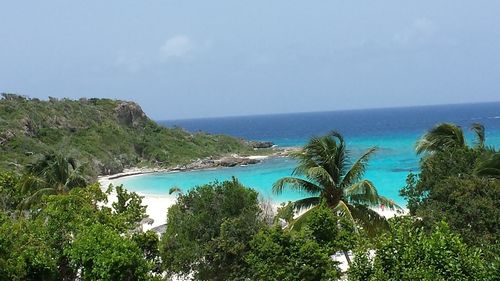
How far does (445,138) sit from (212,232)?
35.5ft

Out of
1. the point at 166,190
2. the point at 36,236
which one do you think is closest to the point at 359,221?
the point at 36,236

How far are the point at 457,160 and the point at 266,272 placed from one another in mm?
7935

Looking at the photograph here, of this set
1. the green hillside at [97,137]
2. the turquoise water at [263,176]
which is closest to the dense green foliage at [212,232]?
the turquoise water at [263,176]

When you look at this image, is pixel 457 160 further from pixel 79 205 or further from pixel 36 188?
pixel 36 188

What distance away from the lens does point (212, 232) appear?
14.4 m

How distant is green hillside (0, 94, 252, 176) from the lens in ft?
185

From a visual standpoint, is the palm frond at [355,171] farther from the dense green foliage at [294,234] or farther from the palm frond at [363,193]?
the palm frond at [363,193]

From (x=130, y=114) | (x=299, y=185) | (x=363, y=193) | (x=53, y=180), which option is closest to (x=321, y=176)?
(x=299, y=185)

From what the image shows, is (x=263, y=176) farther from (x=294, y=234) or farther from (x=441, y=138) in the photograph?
(x=294, y=234)

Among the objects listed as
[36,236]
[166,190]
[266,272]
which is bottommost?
[166,190]

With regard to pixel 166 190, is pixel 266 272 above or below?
above

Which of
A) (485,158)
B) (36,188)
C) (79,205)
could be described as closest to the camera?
(79,205)

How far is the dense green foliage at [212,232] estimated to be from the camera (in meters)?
13.9

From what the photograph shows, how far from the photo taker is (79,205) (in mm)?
14492
